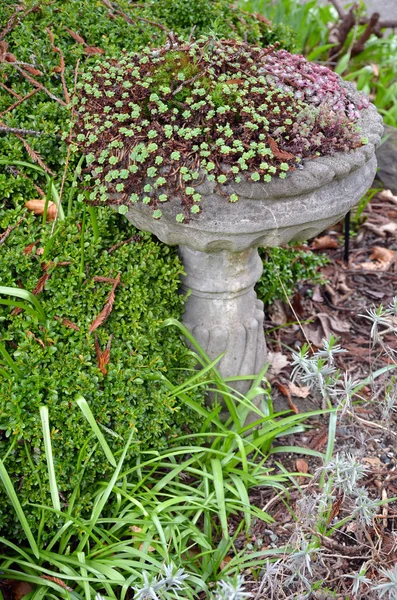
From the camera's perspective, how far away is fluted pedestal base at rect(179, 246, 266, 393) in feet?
7.63

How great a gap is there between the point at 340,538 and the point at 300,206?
109 centimetres

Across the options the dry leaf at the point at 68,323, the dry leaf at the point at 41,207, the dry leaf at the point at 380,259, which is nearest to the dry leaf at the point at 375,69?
the dry leaf at the point at 380,259

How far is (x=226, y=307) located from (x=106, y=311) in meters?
0.48

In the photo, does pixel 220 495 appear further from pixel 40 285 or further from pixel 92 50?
pixel 92 50

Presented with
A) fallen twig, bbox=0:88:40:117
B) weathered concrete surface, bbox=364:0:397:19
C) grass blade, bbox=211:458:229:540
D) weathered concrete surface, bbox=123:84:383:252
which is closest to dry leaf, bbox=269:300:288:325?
weathered concrete surface, bbox=123:84:383:252

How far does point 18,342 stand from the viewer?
2098 mm

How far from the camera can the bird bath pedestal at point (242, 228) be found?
76.8 inches

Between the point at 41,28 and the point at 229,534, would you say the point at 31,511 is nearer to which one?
the point at 229,534

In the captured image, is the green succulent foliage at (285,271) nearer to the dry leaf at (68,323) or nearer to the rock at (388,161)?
the rock at (388,161)

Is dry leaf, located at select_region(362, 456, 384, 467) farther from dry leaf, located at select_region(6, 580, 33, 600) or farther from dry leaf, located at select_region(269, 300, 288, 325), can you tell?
dry leaf, located at select_region(6, 580, 33, 600)

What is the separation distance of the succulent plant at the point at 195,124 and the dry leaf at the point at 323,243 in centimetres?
143

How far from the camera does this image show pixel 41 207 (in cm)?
Result: 237

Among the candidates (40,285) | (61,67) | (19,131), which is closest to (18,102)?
(19,131)

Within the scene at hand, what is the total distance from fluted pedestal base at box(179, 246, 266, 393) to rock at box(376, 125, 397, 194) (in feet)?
6.01
